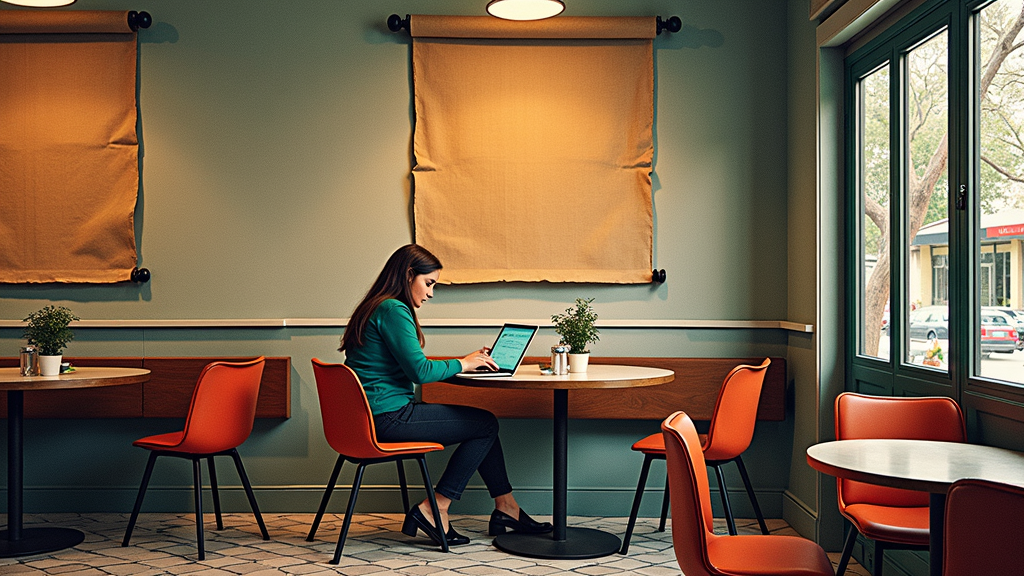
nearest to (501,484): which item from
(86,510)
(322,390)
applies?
(322,390)

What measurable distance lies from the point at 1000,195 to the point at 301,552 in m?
3.16

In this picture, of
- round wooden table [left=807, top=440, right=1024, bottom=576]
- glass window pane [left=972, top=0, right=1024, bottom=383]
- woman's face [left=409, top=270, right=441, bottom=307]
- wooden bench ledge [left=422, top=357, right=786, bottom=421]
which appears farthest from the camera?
wooden bench ledge [left=422, top=357, right=786, bottom=421]

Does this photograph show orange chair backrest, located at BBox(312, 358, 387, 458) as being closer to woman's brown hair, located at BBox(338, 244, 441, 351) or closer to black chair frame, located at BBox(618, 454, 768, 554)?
woman's brown hair, located at BBox(338, 244, 441, 351)

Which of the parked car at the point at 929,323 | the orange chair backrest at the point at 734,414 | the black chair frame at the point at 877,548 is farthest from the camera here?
the orange chair backrest at the point at 734,414

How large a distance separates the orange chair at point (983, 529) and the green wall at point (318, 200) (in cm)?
315

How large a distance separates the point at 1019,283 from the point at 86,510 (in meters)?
4.56

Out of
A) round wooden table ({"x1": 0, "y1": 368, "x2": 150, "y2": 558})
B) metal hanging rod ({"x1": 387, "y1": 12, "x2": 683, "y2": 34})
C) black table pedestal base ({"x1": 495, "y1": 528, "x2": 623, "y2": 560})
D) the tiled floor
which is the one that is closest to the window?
metal hanging rod ({"x1": 387, "y1": 12, "x2": 683, "y2": 34})

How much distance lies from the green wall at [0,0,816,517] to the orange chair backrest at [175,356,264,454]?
68 centimetres

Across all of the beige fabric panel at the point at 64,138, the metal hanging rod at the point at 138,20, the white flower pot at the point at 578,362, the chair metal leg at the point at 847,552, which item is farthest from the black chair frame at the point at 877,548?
the metal hanging rod at the point at 138,20

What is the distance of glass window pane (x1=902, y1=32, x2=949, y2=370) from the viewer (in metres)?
3.32

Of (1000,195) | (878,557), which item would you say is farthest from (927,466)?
(1000,195)

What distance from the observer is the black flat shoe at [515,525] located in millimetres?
4262

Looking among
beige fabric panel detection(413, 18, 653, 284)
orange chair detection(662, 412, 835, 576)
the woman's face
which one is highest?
beige fabric panel detection(413, 18, 653, 284)

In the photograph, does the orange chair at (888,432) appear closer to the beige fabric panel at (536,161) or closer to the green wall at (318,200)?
the green wall at (318,200)
